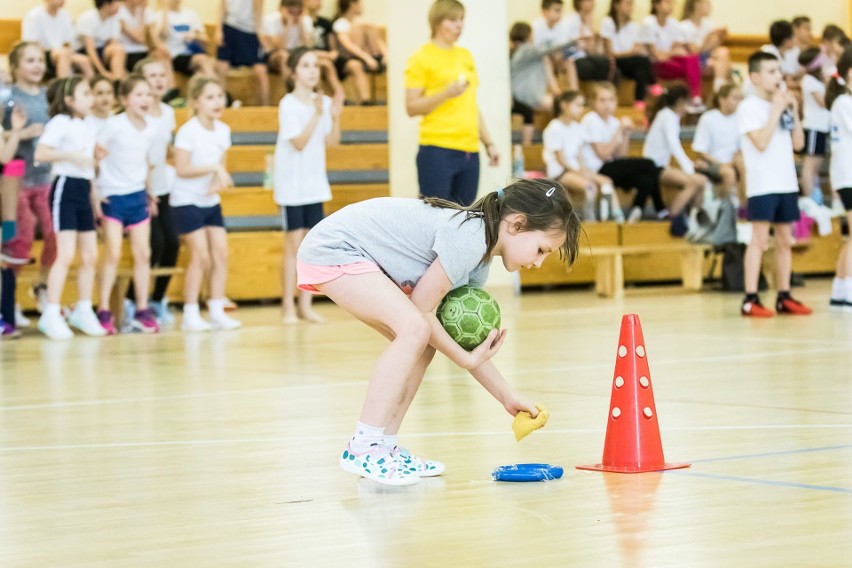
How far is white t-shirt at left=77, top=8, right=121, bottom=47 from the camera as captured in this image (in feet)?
42.8

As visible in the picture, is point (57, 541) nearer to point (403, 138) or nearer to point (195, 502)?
point (195, 502)

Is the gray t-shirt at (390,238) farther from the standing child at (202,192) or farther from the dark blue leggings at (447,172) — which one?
the standing child at (202,192)

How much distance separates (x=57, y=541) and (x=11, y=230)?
23.3 feet

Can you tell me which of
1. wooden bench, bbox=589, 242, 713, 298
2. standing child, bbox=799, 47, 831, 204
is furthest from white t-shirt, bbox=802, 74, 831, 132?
wooden bench, bbox=589, 242, 713, 298

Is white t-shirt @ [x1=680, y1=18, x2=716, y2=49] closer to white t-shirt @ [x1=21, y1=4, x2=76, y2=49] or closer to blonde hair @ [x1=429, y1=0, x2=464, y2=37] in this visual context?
white t-shirt @ [x1=21, y1=4, x2=76, y2=49]

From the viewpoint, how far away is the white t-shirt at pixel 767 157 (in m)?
9.34

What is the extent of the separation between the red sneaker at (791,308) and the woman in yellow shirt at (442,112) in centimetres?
231

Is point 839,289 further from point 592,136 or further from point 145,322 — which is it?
point 145,322

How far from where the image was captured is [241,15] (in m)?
13.9

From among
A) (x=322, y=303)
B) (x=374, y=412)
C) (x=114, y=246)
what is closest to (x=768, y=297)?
(x=322, y=303)

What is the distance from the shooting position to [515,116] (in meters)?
14.4

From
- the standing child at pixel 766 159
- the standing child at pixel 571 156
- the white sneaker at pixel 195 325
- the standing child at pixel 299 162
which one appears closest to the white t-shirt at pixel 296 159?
the standing child at pixel 299 162

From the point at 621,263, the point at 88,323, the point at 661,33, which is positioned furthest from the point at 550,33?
the point at 88,323

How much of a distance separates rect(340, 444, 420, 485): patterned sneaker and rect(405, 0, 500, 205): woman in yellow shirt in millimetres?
5418
